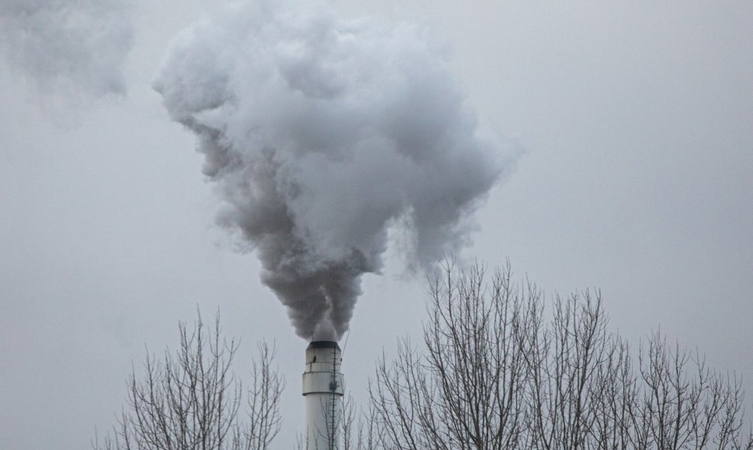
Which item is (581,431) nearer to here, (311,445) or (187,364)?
(187,364)

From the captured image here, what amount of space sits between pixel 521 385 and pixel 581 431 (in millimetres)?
1178

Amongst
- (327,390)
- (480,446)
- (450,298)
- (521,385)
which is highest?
(327,390)

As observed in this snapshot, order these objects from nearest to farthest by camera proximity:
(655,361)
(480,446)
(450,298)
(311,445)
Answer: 1. (480,446)
2. (450,298)
3. (655,361)
4. (311,445)

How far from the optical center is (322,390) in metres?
27.6

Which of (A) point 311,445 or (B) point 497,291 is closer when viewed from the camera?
(B) point 497,291

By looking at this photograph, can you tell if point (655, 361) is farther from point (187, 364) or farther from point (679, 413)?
point (187, 364)

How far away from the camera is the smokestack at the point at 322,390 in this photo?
1060 inches

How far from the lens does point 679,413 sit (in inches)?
626

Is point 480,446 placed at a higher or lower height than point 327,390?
lower

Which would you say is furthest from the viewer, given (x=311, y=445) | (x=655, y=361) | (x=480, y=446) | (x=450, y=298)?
(x=311, y=445)

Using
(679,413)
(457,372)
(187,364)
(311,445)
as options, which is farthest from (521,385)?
(311,445)

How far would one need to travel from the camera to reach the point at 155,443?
15305 millimetres

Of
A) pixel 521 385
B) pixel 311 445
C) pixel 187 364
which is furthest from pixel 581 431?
pixel 311 445

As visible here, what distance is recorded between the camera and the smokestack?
88.3ft
